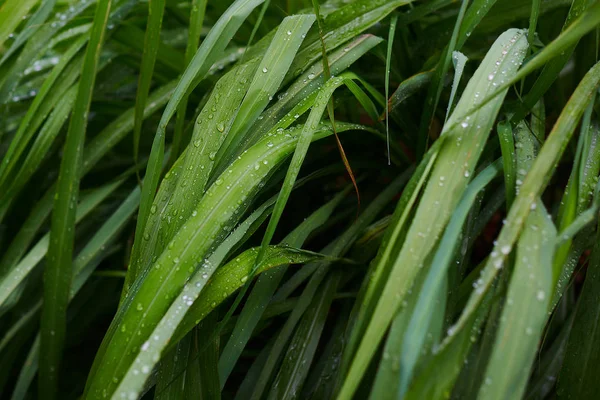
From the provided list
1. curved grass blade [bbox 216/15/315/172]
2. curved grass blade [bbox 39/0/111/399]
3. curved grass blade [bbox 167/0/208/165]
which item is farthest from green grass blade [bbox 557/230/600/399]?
curved grass blade [bbox 39/0/111/399]

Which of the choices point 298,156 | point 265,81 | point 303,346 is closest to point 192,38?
point 265,81

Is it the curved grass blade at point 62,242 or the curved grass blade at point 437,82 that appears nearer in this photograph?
the curved grass blade at point 437,82

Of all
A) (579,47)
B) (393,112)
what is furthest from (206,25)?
(579,47)

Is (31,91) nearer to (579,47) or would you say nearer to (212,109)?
(212,109)

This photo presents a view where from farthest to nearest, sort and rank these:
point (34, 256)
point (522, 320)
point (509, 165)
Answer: point (34, 256) → point (509, 165) → point (522, 320)

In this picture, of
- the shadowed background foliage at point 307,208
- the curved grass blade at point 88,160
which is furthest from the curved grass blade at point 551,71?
the curved grass blade at point 88,160

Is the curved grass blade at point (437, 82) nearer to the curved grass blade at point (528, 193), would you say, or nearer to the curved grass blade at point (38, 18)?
the curved grass blade at point (528, 193)

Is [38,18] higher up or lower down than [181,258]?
higher up

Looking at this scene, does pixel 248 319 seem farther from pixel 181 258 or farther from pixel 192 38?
pixel 192 38

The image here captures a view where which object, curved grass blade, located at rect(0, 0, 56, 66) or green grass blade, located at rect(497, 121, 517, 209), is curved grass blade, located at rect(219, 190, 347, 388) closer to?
green grass blade, located at rect(497, 121, 517, 209)
